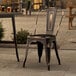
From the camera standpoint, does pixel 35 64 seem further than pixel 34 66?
Yes

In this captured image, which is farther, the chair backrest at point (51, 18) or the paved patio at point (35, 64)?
the chair backrest at point (51, 18)

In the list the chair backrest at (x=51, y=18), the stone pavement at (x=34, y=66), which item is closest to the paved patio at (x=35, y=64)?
the stone pavement at (x=34, y=66)

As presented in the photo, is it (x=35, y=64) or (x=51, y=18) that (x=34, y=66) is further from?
(x=51, y=18)

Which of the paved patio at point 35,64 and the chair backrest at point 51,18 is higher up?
the chair backrest at point 51,18

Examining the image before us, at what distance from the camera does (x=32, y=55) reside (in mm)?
9578

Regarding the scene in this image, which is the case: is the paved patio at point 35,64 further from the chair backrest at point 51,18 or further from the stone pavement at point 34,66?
the chair backrest at point 51,18

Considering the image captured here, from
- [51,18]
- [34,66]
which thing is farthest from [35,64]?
[51,18]

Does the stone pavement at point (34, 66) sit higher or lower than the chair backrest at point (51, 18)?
lower

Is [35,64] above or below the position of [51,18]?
below

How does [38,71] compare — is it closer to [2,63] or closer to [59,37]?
[2,63]

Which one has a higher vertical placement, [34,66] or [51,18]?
[51,18]

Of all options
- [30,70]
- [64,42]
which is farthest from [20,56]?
[64,42]

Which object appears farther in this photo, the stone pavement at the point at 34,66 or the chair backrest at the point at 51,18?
the chair backrest at the point at 51,18

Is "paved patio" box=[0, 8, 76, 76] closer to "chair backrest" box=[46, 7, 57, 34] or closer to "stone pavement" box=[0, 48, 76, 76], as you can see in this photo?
"stone pavement" box=[0, 48, 76, 76]
